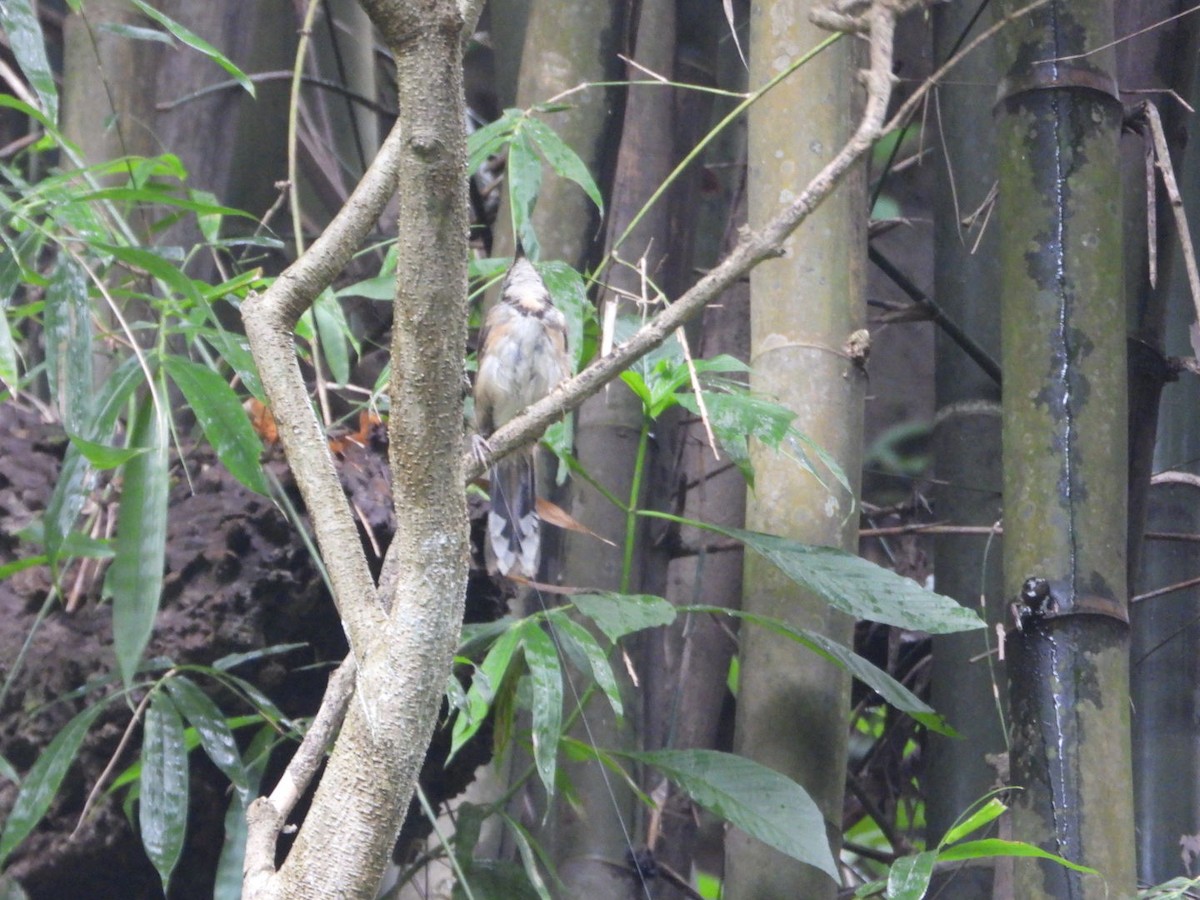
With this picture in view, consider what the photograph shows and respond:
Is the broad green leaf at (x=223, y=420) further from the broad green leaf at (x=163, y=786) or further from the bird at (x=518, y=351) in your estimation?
the bird at (x=518, y=351)

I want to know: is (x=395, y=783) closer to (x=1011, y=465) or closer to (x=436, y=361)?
(x=436, y=361)

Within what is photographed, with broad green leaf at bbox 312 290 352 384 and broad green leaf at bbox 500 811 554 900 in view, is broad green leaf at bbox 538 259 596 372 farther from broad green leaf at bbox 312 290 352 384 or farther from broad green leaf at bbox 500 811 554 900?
broad green leaf at bbox 500 811 554 900

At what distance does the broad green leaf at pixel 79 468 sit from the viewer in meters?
1.36

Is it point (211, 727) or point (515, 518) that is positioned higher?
point (515, 518)

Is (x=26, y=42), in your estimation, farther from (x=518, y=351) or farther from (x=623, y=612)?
(x=518, y=351)

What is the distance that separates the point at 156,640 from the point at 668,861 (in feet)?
3.83

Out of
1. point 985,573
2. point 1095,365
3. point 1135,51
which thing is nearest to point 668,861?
point 985,573

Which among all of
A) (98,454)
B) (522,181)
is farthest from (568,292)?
(98,454)

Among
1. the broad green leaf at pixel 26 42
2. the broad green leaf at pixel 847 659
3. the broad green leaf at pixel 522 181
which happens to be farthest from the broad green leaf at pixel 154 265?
the broad green leaf at pixel 847 659

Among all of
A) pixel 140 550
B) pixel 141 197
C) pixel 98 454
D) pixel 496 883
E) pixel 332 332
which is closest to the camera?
pixel 98 454

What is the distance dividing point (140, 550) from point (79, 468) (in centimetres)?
13

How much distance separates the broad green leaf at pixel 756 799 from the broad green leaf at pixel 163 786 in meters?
0.56

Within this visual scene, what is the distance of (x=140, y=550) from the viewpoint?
1.33 m

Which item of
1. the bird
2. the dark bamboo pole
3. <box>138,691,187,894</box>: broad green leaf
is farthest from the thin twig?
the dark bamboo pole
